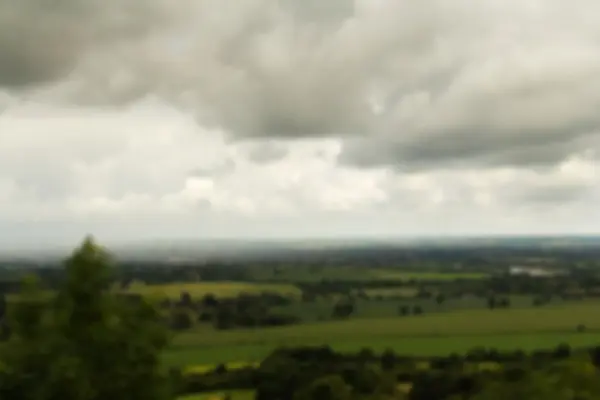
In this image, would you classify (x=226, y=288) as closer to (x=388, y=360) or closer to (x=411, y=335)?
(x=411, y=335)

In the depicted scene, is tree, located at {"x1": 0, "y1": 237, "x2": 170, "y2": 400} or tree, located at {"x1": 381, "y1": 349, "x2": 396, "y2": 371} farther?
tree, located at {"x1": 381, "y1": 349, "x2": 396, "y2": 371}

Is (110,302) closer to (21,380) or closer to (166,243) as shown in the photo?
(21,380)

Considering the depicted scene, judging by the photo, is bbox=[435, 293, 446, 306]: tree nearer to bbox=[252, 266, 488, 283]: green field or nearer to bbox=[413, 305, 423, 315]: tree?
bbox=[413, 305, 423, 315]: tree

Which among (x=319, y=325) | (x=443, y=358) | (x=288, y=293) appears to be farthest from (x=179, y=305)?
(x=443, y=358)

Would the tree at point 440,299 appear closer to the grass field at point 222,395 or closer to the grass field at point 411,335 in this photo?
the grass field at point 411,335

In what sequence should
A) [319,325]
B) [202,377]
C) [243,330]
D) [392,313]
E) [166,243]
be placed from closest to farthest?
[202,377] < [243,330] < [319,325] < [392,313] < [166,243]

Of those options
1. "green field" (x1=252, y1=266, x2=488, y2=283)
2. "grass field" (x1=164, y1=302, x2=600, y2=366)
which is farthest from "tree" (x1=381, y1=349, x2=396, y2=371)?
"green field" (x1=252, y1=266, x2=488, y2=283)
